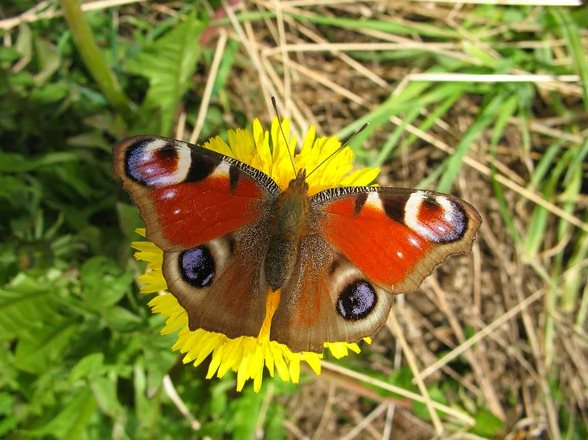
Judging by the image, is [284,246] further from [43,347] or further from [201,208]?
[43,347]

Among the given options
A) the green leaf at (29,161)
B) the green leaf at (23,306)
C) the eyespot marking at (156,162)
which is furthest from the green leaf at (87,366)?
the eyespot marking at (156,162)

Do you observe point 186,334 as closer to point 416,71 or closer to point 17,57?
point 17,57

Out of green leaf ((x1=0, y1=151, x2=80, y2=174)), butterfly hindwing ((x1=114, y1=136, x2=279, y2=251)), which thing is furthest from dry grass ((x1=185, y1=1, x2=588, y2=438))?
butterfly hindwing ((x1=114, y1=136, x2=279, y2=251))

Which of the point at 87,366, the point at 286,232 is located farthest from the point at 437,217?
the point at 87,366

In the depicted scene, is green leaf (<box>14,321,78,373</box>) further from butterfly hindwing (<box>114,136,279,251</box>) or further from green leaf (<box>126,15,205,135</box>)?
butterfly hindwing (<box>114,136,279,251</box>)

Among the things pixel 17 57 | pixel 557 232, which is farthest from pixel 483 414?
pixel 17 57

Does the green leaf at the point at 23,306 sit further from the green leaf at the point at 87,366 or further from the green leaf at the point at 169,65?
the green leaf at the point at 169,65
